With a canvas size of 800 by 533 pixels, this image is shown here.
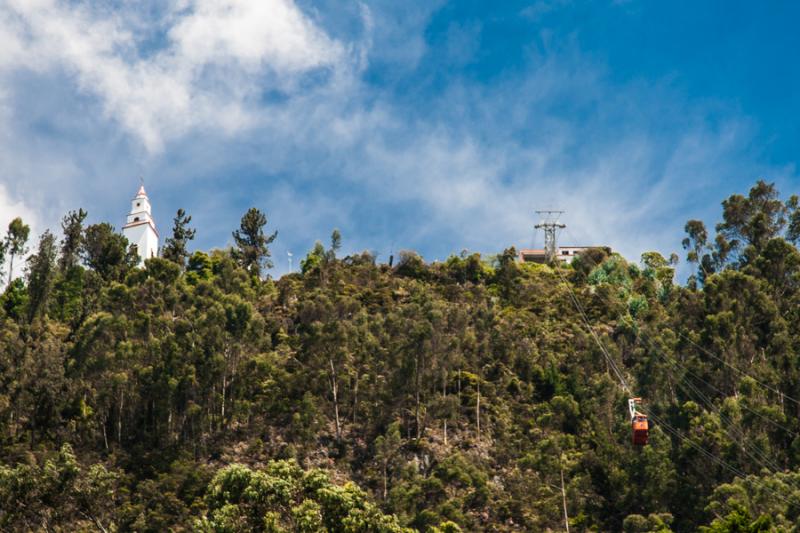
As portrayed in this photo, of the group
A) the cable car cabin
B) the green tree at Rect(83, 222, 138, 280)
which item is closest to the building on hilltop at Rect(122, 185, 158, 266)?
the green tree at Rect(83, 222, 138, 280)

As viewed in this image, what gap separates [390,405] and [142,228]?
34.6m

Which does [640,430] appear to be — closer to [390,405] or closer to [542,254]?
[390,405]

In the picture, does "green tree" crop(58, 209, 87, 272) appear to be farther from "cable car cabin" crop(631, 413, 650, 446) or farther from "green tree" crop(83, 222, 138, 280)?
"cable car cabin" crop(631, 413, 650, 446)

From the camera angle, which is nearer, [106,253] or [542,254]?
[106,253]

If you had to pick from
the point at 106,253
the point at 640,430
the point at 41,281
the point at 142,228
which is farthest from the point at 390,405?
the point at 142,228

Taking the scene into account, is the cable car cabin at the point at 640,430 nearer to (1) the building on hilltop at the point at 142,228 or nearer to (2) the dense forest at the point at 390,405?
(2) the dense forest at the point at 390,405

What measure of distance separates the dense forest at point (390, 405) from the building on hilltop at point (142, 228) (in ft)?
45.0

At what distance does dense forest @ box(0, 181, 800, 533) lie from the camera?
104 ft

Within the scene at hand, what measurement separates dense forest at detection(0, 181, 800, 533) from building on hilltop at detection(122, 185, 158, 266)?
13702mm

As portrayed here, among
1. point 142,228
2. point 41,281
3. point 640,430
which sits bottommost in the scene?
point 640,430

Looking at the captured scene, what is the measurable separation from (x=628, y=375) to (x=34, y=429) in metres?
28.2

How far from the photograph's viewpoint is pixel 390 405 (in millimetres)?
43000

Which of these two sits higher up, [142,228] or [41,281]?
[142,228]

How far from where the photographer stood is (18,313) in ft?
163
